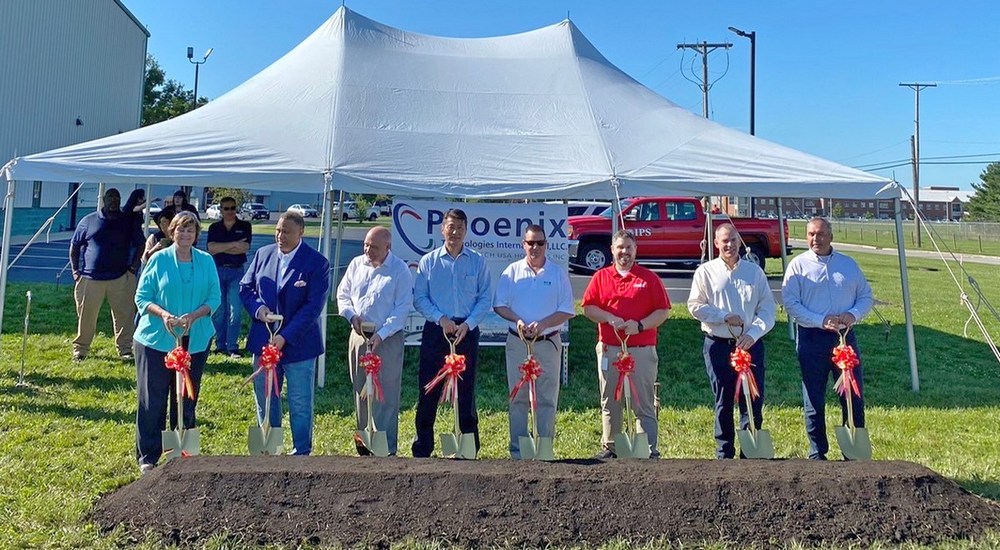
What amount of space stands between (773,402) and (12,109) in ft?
68.0

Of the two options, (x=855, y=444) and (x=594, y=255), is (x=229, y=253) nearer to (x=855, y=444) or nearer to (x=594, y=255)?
(x=855, y=444)

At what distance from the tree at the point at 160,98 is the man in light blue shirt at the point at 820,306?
3859 cm

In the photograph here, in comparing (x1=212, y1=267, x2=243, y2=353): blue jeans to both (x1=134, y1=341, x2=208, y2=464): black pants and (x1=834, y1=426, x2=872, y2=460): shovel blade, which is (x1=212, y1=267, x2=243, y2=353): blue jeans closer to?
(x1=134, y1=341, x2=208, y2=464): black pants

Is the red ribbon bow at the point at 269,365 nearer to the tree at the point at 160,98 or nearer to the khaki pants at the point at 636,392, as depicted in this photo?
the khaki pants at the point at 636,392

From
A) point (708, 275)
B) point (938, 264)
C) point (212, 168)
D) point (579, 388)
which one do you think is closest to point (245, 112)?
point (212, 168)

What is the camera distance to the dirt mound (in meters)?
2.95

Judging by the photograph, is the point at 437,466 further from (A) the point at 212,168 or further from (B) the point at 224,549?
(A) the point at 212,168

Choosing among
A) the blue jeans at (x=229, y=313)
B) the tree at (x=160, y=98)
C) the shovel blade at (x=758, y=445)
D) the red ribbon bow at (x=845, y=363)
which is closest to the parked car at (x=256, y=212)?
the tree at (x=160, y=98)

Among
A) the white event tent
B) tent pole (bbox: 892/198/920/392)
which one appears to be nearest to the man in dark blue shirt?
the white event tent

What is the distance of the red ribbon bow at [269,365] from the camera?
→ 11.8 ft

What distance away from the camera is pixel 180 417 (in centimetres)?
354

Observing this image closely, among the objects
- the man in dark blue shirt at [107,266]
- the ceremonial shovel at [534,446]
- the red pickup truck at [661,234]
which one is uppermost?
the red pickup truck at [661,234]

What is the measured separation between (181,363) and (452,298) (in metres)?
1.53

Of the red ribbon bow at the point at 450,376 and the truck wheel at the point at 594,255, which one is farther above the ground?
the truck wheel at the point at 594,255
